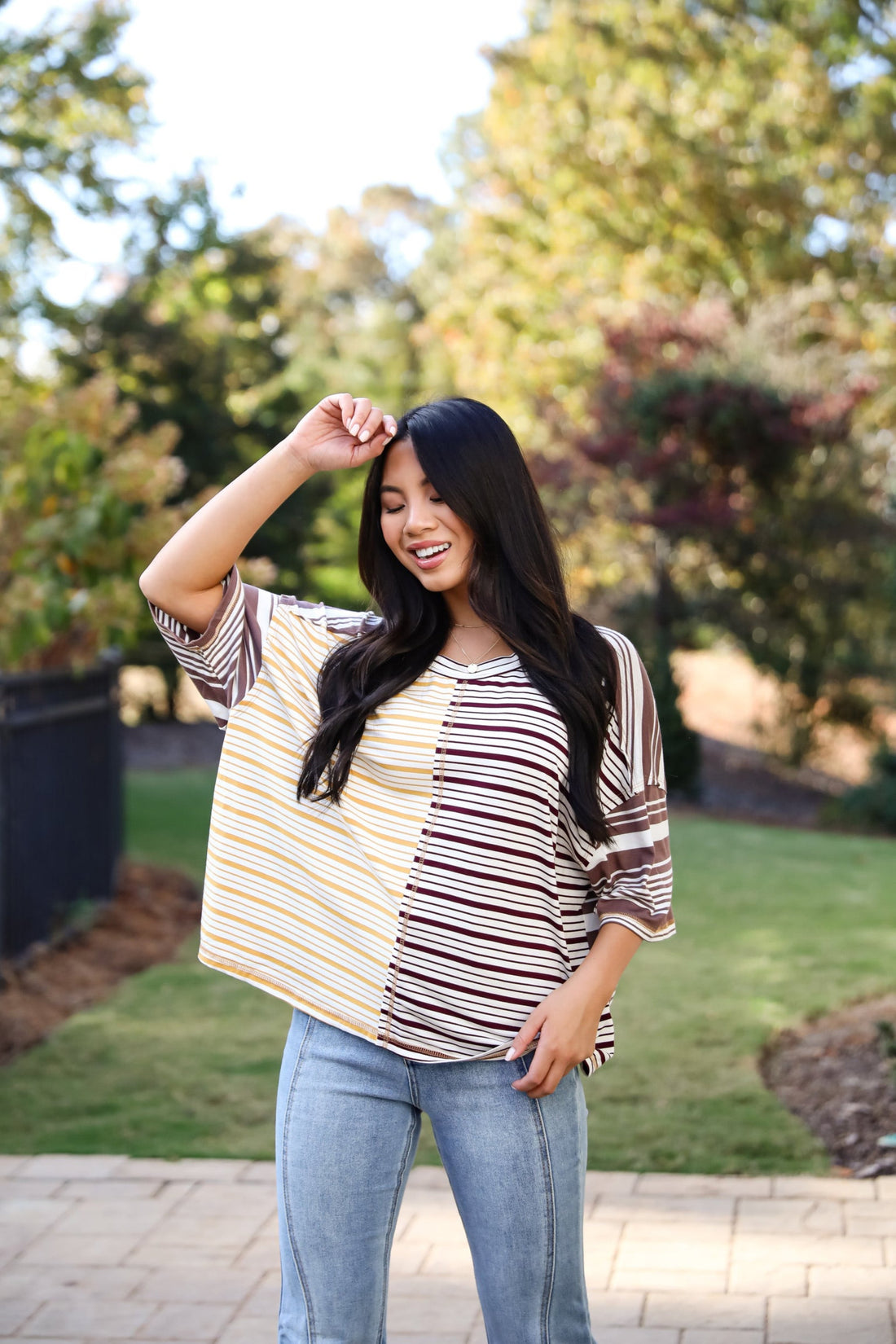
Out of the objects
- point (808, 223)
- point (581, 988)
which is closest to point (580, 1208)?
point (581, 988)

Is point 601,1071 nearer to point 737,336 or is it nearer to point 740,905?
point 740,905

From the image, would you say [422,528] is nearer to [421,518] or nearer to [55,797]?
[421,518]

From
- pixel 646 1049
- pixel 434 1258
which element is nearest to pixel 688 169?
pixel 646 1049

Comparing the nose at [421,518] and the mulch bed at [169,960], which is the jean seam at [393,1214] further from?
the mulch bed at [169,960]

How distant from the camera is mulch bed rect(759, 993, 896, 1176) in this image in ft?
14.7

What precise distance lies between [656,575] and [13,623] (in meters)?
10.3

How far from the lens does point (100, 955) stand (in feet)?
24.0

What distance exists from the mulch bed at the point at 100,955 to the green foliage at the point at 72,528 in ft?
4.74

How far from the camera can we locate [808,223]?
64.4 feet

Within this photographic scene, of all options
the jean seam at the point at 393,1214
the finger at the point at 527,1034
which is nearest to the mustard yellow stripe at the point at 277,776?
the finger at the point at 527,1034

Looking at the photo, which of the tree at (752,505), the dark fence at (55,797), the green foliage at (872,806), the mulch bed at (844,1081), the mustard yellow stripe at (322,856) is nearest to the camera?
the mustard yellow stripe at (322,856)

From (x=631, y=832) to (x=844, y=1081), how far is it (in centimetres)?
337

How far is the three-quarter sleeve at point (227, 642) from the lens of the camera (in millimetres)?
2189

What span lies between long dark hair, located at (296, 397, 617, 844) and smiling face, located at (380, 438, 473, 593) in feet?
0.07
